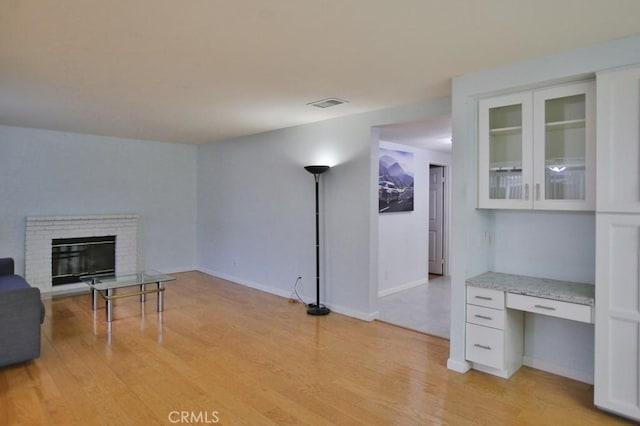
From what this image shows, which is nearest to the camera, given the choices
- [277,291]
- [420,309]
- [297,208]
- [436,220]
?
[420,309]

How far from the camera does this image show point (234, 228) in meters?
6.45

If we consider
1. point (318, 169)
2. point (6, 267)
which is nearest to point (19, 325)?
point (6, 267)

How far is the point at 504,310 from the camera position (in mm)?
2949

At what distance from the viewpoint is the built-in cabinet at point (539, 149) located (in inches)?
107

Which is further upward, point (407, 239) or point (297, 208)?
point (297, 208)

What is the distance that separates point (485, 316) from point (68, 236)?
5.88 meters

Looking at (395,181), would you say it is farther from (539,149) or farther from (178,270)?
(178,270)

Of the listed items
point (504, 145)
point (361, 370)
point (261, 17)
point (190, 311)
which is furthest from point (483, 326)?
point (190, 311)

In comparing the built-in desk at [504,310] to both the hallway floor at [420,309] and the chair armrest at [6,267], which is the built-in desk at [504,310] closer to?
the hallway floor at [420,309]

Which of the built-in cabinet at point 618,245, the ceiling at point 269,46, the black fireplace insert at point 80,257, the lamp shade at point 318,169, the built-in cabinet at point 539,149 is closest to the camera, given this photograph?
the ceiling at point 269,46

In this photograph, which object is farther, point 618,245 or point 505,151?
point 505,151

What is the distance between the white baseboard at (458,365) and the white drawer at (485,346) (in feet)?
0.21

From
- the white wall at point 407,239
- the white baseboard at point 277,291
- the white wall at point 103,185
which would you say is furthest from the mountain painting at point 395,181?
the white wall at point 103,185

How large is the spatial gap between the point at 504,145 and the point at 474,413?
201 centimetres
